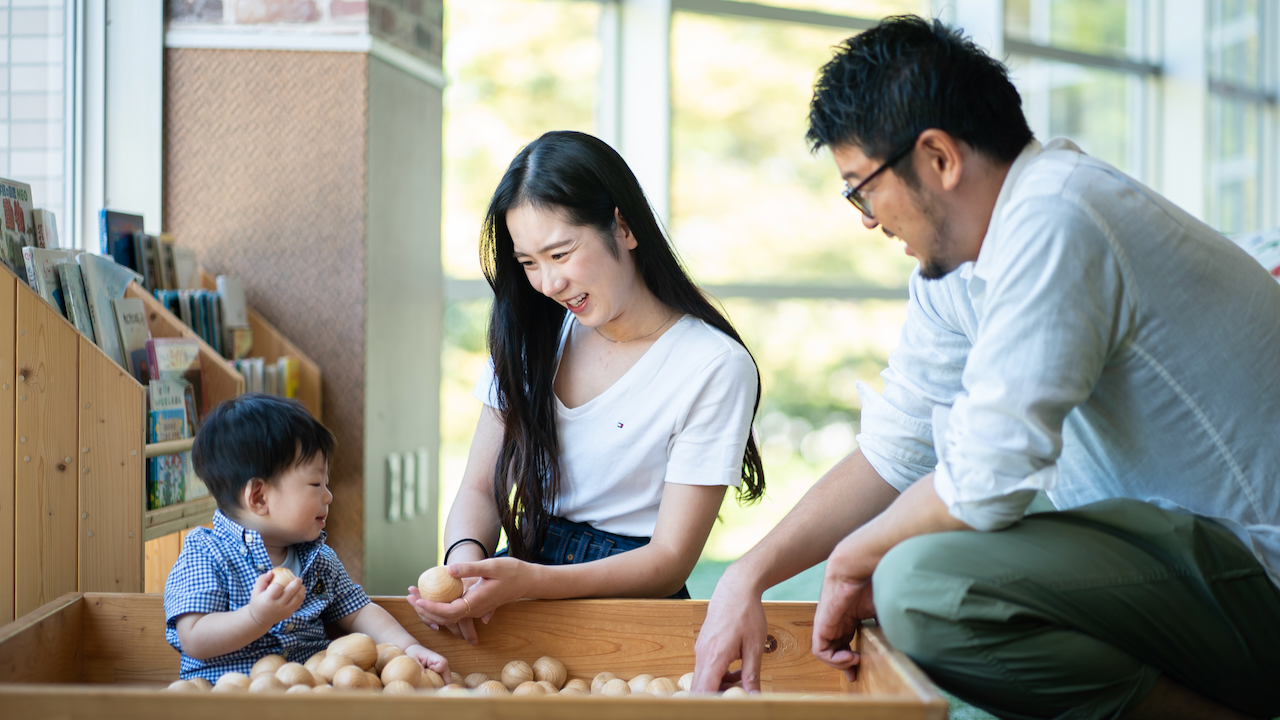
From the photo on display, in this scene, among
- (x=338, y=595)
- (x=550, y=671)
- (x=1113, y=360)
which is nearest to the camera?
(x=1113, y=360)

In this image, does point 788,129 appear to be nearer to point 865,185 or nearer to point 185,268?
point 185,268

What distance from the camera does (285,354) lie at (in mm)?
2555

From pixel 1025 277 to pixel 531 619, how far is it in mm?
830

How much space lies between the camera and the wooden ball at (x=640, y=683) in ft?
4.06

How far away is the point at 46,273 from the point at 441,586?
3.27ft

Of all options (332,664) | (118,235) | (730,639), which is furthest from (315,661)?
(118,235)

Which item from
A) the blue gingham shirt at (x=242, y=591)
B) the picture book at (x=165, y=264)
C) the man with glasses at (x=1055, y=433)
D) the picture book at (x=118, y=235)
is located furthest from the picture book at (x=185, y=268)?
the man with glasses at (x=1055, y=433)

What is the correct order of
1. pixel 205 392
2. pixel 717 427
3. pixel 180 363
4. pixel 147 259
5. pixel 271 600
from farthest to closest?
pixel 147 259
pixel 205 392
pixel 180 363
pixel 717 427
pixel 271 600

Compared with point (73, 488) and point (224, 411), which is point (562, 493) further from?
point (73, 488)

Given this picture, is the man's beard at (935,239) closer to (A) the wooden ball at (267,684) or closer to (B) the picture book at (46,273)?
(A) the wooden ball at (267,684)

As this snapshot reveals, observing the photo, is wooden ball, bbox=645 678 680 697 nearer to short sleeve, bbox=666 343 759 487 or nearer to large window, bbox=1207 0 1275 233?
short sleeve, bbox=666 343 759 487

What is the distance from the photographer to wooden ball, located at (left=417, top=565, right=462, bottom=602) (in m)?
1.29

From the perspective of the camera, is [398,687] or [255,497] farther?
[255,497]

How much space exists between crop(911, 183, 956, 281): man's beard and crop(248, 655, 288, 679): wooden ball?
990 millimetres
